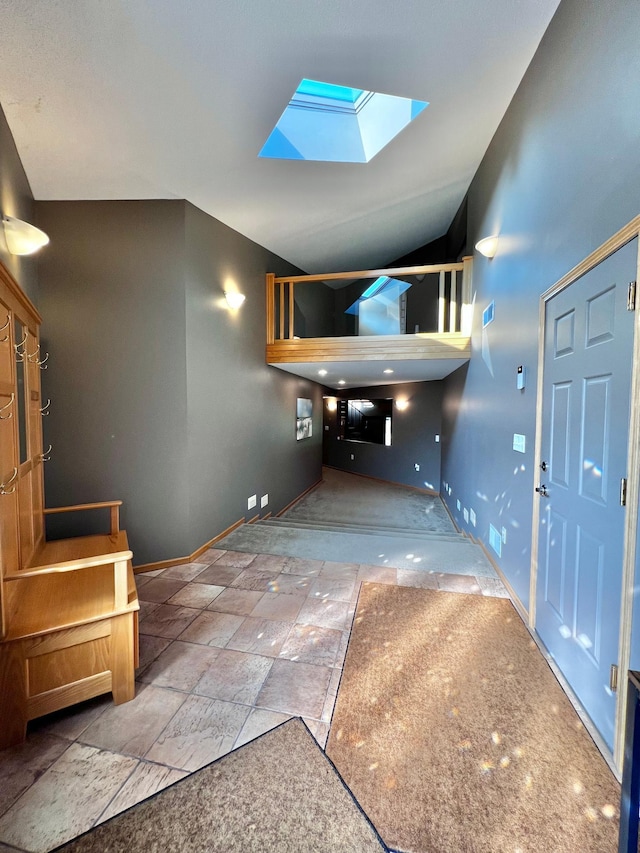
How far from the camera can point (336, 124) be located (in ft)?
9.45

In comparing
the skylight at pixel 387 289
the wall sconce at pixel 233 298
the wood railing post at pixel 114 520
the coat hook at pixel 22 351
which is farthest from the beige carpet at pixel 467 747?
the skylight at pixel 387 289

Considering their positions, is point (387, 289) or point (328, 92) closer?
point (328, 92)

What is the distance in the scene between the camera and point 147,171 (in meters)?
2.54

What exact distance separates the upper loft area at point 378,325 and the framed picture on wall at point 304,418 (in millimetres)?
762

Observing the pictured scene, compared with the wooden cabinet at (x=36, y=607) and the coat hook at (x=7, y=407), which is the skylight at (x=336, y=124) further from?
the coat hook at (x=7, y=407)

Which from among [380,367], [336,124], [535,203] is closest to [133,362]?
[336,124]

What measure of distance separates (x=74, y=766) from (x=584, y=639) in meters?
2.22

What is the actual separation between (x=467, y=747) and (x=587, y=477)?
4.16 ft

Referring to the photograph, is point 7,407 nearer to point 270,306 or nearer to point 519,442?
point 519,442

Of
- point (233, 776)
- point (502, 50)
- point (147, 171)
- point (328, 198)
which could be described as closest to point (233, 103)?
point (147, 171)

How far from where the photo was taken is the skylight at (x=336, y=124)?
2.68m

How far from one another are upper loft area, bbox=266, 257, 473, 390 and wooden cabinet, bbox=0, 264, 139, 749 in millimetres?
2849

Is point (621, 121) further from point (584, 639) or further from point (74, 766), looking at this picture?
point (74, 766)

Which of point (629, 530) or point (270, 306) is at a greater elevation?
point (270, 306)
